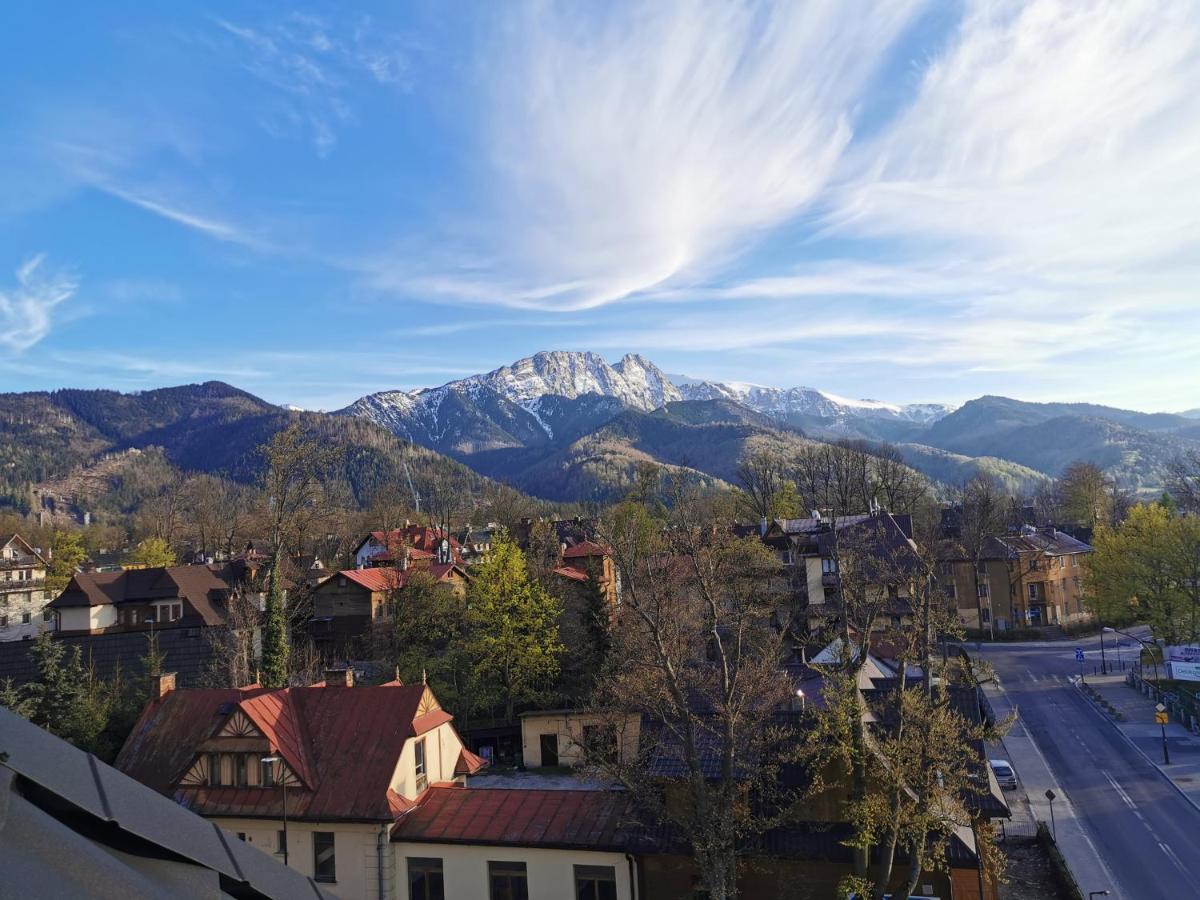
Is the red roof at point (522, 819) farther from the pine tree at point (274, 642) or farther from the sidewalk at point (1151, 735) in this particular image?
the sidewalk at point (1151, 735)

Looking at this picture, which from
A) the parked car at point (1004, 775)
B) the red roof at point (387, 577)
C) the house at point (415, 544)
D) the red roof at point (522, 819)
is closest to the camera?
the red roof at point (522, 819)

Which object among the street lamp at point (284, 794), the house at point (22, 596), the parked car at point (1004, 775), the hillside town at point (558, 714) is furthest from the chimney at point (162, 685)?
the house at point (22, 596)

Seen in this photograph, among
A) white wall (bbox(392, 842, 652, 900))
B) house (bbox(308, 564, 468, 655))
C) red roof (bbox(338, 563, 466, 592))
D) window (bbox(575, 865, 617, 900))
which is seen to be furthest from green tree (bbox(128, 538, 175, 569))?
Result: window (bbox(575, 865, 617, 900))

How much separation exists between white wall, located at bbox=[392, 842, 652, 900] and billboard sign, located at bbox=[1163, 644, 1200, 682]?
137 feet

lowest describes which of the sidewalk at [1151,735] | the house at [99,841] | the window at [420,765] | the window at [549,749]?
the sidewalk at [1151,735]

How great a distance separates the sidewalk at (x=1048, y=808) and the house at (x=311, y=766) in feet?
72.8

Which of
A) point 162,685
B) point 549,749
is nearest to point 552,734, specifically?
point 549,749

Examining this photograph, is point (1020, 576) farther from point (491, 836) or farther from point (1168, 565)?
point (491, 836)

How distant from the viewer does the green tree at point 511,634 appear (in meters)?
38.7

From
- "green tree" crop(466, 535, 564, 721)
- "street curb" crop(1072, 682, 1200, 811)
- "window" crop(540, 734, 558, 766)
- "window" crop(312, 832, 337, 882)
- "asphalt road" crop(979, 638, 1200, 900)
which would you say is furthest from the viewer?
"green tree" crop(466, 535, 564, 721)

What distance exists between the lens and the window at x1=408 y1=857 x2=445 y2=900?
21375mm

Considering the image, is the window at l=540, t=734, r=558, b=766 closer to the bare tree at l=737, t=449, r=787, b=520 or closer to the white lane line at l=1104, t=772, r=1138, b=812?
the white lane line at l=1104, t=772, r=1138, b=812

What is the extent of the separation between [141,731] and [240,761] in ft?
16.5

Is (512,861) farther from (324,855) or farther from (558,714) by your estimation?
(558,714)
